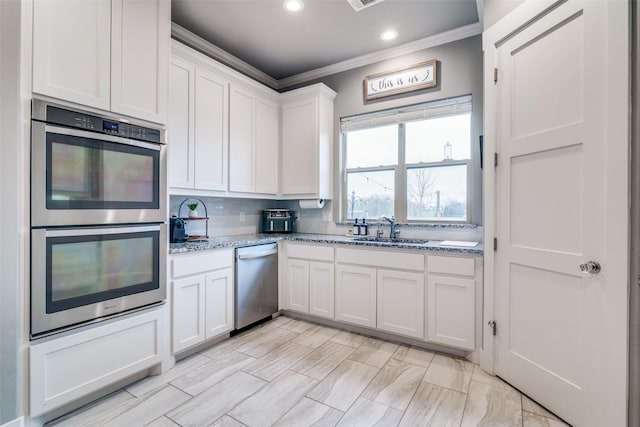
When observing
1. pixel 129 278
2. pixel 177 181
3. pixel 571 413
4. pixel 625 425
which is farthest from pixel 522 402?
pixel 177 181

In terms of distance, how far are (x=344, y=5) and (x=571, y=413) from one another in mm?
3187

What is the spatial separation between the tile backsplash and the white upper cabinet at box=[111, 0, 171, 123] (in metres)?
1.05

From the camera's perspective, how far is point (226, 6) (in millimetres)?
2551

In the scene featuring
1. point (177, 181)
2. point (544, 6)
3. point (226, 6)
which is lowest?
point (177, 181)

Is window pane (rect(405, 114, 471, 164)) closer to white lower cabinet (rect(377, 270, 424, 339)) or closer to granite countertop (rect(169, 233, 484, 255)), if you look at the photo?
granite countertop (rect(169, 233, 484, 255))

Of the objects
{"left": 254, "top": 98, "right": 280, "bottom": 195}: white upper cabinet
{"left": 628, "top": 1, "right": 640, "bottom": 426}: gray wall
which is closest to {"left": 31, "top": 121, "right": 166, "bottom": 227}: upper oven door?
{"left": 254, "top": 98, "right": 280, "bottom": 195}: white upper cabinet

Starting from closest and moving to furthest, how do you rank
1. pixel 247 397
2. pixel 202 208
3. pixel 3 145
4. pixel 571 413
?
pixel 3 145 → pixel 571 413 → pixel 247 397 → pixel 202 208

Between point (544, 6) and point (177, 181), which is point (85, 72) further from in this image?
point (544, 6)

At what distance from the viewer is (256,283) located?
3023 millimetres

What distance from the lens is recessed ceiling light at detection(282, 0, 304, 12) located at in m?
2.48

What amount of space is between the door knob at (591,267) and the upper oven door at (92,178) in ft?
8.45

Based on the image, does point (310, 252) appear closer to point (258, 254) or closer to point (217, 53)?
point (258, 254)

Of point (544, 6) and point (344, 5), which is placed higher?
point (344, 5)

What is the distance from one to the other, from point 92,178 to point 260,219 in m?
2.16
